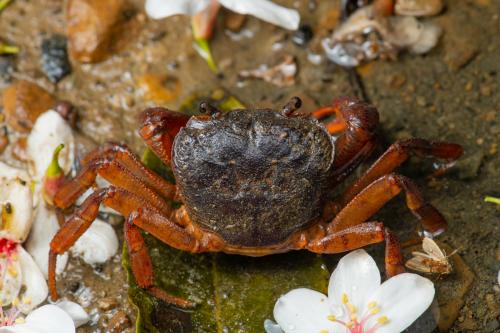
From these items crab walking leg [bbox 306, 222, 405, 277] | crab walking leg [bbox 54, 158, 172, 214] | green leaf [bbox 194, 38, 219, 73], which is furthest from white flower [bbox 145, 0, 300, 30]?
crab walking leg [bbox 306, 222, 405, 277]

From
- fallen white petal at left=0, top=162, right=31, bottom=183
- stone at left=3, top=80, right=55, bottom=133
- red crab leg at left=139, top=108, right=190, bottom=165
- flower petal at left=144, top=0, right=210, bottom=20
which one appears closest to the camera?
red crab leg at left=139, top=108, right=190, bottom=165

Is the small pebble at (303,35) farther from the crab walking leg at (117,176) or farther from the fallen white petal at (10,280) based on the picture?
the fallen white petal at (10,280)

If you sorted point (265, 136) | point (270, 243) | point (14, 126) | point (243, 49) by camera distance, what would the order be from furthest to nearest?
point (243, 49) < point (14, 126) < point (270, 243) < point (265, 136)

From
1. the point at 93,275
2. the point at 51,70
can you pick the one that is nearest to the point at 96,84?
the point at 51,70

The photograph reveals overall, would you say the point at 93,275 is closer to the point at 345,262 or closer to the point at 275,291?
the point at 275,291

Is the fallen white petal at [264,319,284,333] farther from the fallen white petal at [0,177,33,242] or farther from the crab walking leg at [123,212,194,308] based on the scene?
the fallen white petal at [0,177,33,242]
